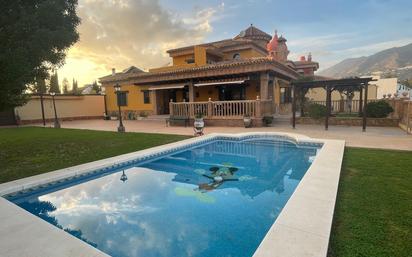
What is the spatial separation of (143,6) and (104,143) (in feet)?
40.4

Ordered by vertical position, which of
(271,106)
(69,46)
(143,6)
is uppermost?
(143,6)

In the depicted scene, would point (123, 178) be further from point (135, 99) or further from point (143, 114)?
point (135, 99)

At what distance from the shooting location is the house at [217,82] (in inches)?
646

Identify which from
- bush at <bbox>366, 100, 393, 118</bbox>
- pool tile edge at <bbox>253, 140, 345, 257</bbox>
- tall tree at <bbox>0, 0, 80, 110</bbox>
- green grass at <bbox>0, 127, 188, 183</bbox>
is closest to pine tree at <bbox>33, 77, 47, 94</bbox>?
tall tree at <bbox>0, 0, 80, 110</bbox>

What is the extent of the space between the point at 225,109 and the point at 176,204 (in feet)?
40.3

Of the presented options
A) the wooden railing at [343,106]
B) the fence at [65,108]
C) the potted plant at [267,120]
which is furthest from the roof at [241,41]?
the fence at [65,108]

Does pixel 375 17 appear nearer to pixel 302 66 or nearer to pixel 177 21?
pixel 302 66

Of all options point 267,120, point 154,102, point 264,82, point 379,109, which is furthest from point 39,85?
point 379,109

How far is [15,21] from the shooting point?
693cm

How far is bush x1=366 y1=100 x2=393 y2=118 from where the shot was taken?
14.4 meters

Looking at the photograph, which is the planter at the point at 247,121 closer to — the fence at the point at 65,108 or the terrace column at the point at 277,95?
the terrace column at the point at 277,95

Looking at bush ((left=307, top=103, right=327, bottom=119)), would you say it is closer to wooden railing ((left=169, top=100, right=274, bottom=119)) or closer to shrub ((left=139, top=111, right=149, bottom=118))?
wooden railing ((left=169, top=100, right=274, bottom=119))

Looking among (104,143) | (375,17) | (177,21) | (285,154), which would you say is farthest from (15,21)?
(375,17)

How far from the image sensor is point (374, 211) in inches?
151
